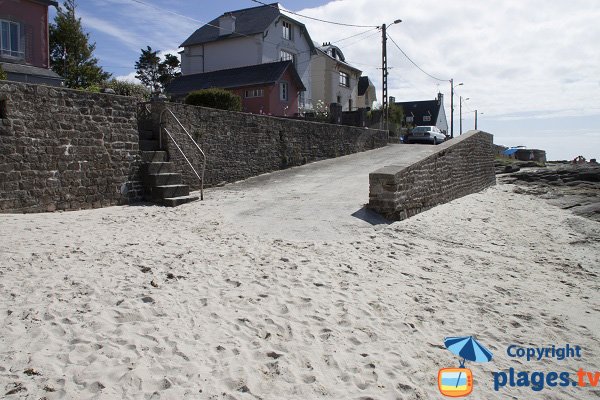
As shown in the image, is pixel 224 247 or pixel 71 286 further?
pixel 224 247

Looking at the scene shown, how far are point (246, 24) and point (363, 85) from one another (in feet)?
64.9

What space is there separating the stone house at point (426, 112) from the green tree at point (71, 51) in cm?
4930

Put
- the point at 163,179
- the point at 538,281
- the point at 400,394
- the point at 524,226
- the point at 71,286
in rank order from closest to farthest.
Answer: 1. the point at 400,394
2. the point at 71,286
3. the point at 538,281
4. the point at 163,179
5. the point at 524,226

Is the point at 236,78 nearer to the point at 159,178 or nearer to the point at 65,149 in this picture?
the point at 159,178

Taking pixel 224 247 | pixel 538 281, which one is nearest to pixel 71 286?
pixel 224 247

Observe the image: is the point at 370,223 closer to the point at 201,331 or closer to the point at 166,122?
the point at 201,331

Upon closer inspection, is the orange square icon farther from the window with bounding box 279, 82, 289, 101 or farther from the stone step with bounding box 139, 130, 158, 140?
the window with bounding box 279, 82, 289, 101

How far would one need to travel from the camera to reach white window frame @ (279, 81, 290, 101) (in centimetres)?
3065

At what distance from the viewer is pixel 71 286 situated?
4.72 meters

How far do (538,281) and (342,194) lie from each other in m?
4.91

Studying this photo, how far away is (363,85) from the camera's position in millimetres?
49844

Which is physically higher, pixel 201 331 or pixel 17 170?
pixel 17 170

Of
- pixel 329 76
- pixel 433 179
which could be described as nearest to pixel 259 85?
pixel 329 76

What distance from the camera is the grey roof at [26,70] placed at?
17.9 metres
